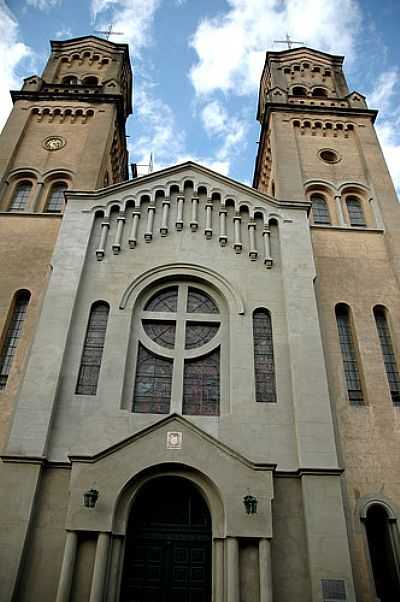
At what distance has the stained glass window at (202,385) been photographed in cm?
1359

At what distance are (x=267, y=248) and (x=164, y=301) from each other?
4.20 m

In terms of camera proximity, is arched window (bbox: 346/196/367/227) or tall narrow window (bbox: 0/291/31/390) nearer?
tall narrow window (bbox: 0/291/31/390)

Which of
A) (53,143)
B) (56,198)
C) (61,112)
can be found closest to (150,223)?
(56,198)

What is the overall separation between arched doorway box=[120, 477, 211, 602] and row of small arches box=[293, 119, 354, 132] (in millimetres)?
19512

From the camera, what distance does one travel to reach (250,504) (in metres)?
11.1

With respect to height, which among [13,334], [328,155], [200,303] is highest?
[328,155]

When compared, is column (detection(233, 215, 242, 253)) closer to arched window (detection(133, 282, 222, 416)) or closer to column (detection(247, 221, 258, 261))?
column (detection(247, 221, 258, 261))

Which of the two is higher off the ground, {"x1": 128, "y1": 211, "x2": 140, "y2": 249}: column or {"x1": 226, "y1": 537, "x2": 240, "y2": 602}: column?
{"x1": 128, "y1": 211, "x2": 140, "y2": 249}: column

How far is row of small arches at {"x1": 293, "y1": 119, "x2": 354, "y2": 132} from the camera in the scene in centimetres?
2444

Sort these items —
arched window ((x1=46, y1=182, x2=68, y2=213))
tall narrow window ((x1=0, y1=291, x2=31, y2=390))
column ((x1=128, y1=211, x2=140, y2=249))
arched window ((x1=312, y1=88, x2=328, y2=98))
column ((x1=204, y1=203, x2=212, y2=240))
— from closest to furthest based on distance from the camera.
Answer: tall narrow window ((x1=0, y1=291, x2=31, y2=390)) < column ((x1=128, y1=211, x2=140, y2=249)) < column ((x1=204, y1=203, x2=212, y2=240)) < arched window ((x1=46, y1=182, x2=68, y2=213)) < arched window ((x1=312, y1=88, x2=328, y2=98))

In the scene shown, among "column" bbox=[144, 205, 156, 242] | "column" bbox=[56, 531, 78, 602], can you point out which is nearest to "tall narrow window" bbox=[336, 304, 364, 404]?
"column" bbox=[144, 205, 156, 242]

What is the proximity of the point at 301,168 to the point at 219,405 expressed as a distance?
13482mm

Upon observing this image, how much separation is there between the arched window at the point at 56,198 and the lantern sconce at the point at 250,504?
579 inches

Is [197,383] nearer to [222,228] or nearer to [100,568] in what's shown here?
[100,568]
